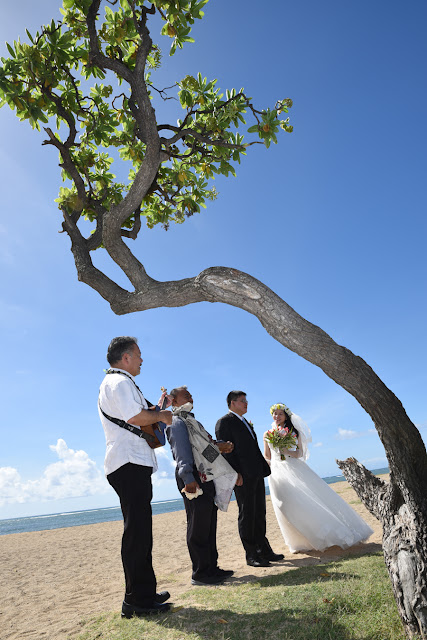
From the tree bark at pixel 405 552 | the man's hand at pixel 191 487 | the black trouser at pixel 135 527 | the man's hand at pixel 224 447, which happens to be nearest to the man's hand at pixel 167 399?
the black trouser at pixel 135 527

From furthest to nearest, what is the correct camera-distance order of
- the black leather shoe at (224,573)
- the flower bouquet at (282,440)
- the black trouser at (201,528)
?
the flower bouquet at (282,440), the black leather shoe at (224,573), the black trouser at (201,528)

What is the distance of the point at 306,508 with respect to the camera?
649 centimetres

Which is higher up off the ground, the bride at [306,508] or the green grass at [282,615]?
the bride at [306,508]

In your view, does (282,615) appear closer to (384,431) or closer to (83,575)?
(384,431)

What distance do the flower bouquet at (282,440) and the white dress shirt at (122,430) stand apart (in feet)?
10.1

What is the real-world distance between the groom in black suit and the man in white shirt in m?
2.15

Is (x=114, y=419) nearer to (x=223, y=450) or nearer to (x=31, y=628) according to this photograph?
(x=223, y=450)

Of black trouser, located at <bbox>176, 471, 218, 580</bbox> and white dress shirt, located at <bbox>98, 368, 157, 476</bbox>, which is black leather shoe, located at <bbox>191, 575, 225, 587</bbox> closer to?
black trouser, located at <bbox>176, 471, 218, 580</bbox>

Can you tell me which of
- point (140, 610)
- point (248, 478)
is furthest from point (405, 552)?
point (248, 478)

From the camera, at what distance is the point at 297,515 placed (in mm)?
6543

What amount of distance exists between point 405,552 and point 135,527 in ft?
7.74

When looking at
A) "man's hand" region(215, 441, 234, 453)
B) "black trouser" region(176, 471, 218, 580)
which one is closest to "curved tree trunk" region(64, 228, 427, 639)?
"man's hand" region(215, 441, 234, 453)

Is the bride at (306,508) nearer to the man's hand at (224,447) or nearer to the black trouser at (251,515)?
the black trouser at (251,515)

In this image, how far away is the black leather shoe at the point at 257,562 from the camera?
609 centimetres
